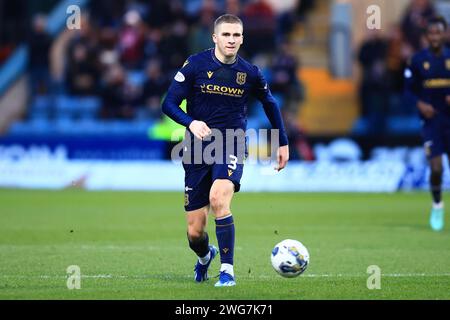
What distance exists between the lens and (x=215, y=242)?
1251cm

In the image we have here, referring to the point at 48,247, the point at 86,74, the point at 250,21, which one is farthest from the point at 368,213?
the point at 86,74

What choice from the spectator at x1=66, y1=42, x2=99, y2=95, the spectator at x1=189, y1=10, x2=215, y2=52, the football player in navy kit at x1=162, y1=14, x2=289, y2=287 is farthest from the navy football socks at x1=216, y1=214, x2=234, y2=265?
the spectator at x1=66, y1=42, x2=99, y2=95

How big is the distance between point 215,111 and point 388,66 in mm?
14751

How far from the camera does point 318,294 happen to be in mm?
7914

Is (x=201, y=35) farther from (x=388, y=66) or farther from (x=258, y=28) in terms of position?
(x=388, y=66)

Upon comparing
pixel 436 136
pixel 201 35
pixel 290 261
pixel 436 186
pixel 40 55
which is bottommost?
pixel 290 261

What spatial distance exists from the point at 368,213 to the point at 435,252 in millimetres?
5549

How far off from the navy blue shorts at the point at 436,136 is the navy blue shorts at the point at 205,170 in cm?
578

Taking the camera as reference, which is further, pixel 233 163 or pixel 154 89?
pixel 154 89

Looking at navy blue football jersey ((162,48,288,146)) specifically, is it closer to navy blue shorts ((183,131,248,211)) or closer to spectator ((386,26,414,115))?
navy blue shorts ((183,131,248,211))

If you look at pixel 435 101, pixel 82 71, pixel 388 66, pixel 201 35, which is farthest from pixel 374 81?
pixel 435 101

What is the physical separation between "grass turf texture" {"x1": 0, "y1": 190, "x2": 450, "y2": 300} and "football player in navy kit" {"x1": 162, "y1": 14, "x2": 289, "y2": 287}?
0.57 meters

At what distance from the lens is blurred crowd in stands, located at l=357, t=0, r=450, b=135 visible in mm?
22250
